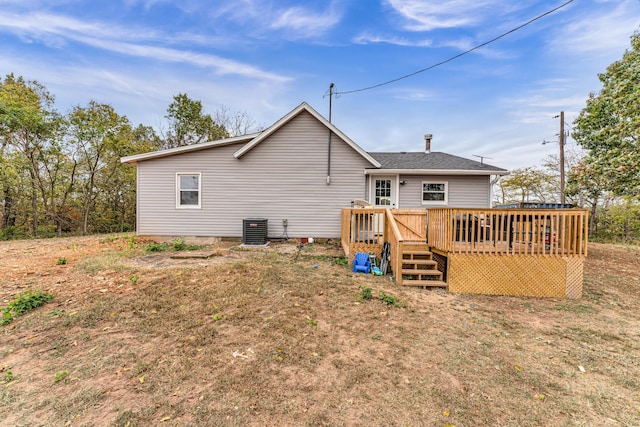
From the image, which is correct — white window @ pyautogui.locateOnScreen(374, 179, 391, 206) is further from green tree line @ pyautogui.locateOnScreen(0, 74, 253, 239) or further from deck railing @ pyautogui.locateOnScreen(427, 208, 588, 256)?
green tree line @ pyautogui.locateOnScreen(0, 74, 253, 239)

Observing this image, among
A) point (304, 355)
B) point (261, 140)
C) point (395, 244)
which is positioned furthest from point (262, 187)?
point (304, 355)

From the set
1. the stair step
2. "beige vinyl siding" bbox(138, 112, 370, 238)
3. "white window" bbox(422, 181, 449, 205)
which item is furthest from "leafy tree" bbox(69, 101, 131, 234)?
the stair step

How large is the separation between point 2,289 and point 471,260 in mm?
9012

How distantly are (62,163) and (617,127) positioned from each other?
26116 mm

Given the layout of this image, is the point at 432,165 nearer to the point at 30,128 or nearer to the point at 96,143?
the point at 96,143

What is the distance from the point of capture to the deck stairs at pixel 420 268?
5.38 meters

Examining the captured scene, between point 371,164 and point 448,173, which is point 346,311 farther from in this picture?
point 448,173

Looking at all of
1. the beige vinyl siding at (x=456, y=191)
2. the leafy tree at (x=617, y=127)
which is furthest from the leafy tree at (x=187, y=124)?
the leafy tree at (x=617, y=127)

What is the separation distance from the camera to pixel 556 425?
1.99 metres

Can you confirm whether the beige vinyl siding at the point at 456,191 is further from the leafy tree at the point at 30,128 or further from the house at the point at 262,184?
the leafy tree at the point at 30,128

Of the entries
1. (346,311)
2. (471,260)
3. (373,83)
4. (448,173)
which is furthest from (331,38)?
(346,311)

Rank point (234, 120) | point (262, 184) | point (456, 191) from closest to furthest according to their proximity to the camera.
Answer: point (262, 184) → point (456, 191) → point (234, 120)

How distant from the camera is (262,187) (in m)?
9.70

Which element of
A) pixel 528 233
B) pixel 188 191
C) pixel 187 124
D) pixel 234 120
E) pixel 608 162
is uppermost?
pixel 234 120
